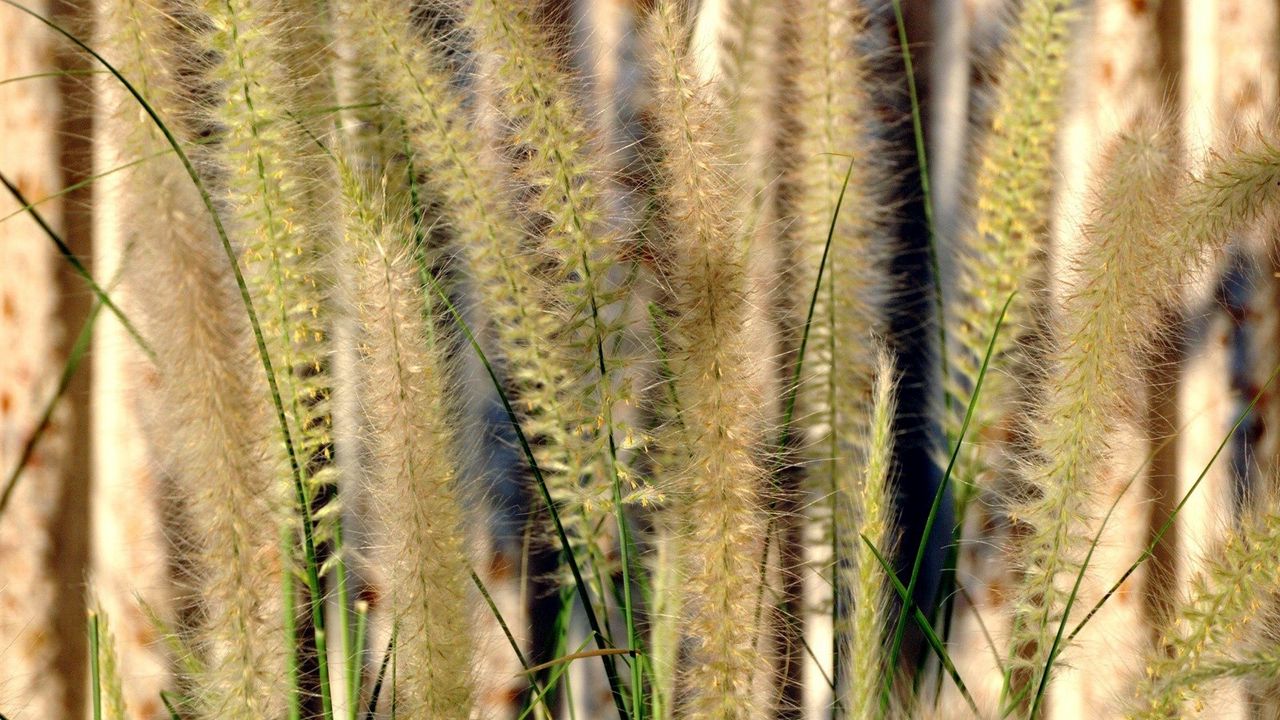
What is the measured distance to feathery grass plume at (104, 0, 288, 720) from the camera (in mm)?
510

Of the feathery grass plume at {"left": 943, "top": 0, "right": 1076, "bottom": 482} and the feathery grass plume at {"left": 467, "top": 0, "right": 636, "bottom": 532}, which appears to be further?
the feathery grass plume at {"left": 943, "top": 0, "right": 1076, "bottom": 482}

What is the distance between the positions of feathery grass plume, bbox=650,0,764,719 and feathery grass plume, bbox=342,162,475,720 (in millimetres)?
147

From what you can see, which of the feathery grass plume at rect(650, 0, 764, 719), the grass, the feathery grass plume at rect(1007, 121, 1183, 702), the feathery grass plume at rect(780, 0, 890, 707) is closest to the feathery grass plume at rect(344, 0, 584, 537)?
A: the grass

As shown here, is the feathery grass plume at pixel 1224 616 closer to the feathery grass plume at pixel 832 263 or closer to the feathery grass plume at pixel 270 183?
the feathery grass plume at pixel 832 263

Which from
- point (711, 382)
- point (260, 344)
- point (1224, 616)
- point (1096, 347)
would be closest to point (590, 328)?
point (711, 382)

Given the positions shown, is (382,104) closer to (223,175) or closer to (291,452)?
(223,175)

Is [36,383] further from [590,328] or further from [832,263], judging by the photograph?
[832,263]

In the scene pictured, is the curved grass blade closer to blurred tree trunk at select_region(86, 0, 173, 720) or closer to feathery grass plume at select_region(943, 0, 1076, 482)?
blurred tree trunk at select_region(86, 0, 173, 720)

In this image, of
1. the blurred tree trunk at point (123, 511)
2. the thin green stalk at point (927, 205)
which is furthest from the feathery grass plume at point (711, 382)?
the blurred tree trunk at point (123, 511)

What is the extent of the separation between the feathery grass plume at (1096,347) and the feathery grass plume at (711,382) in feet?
0.72

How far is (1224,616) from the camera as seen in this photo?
616 mm

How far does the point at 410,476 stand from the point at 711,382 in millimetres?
183

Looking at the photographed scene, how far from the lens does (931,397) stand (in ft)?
3.15

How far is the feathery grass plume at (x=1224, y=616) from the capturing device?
60 cm
